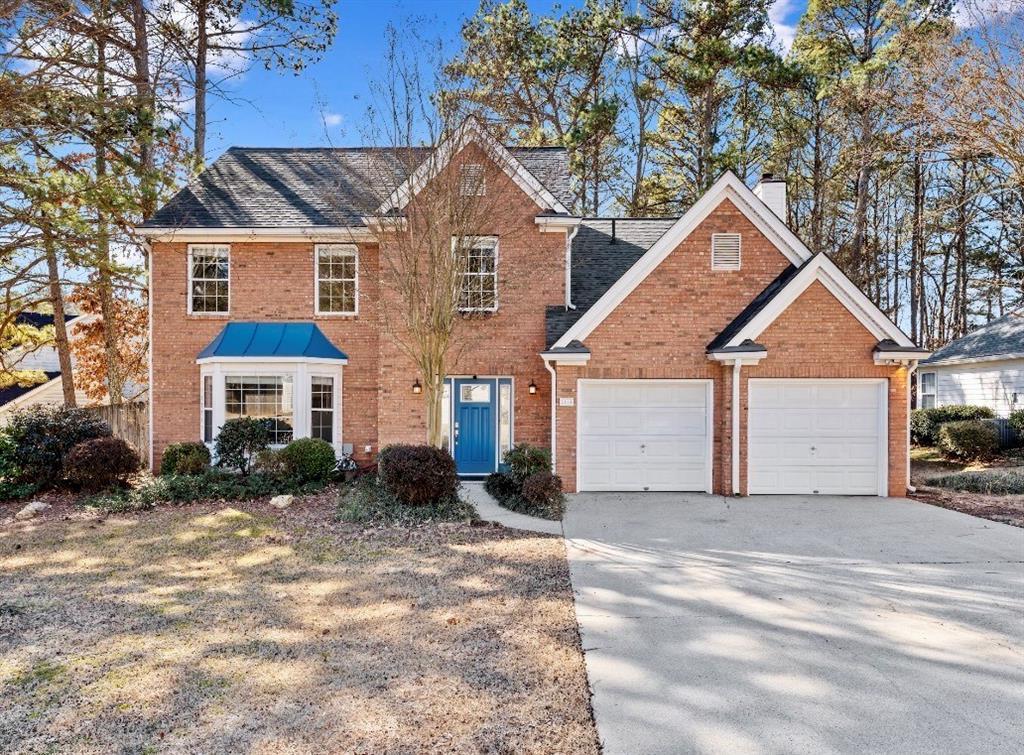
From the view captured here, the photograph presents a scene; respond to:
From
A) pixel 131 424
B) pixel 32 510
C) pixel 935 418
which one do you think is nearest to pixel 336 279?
pixel 131 424

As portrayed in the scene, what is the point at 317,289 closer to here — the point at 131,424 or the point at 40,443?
the point at 131,424

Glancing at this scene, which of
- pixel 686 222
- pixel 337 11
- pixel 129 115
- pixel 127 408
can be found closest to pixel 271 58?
pixel 337 11

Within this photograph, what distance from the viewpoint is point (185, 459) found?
1309 centimetres

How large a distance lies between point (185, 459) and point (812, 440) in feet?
43.1

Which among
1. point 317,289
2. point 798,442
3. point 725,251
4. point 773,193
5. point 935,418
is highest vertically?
point 773,193

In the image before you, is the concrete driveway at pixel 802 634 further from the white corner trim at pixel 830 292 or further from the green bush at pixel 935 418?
the green bush at pixel 935 418

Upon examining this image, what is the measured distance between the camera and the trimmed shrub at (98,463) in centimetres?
1173

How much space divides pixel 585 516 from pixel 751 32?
67.6 feet

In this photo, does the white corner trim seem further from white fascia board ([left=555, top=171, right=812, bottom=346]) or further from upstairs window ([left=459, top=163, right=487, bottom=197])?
upstairs window ([left=459, top=163, right=487, bottom=197])

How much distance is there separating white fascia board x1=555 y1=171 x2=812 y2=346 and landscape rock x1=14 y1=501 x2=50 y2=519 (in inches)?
390

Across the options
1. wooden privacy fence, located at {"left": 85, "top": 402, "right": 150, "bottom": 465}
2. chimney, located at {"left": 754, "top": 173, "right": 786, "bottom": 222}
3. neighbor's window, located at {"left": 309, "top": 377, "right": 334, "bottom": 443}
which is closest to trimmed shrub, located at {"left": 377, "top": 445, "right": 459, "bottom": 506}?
neighbor's window, located at {"left": 309, "top": 377, "right": 334, "bottom": 443}

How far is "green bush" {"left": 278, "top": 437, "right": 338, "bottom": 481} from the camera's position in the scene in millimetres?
12477

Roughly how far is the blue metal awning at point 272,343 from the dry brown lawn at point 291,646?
5400 mm

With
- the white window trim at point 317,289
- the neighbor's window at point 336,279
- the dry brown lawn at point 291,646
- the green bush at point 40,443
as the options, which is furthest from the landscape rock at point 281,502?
the neighbor's window at point 336,279
